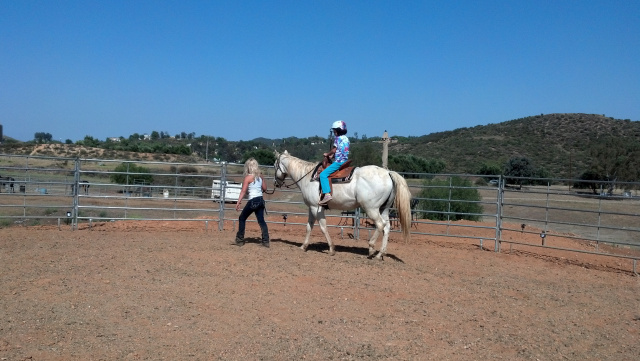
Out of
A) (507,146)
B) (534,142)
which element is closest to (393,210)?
(507,146)

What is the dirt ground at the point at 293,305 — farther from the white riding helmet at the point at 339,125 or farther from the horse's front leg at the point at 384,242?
the white riding helmet at the point at 339,125

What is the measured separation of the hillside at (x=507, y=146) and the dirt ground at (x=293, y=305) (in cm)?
3470

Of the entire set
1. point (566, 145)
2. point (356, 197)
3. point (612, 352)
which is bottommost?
point (612, 352)

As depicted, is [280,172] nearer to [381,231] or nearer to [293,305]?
[381,231]

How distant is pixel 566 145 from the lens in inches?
2164

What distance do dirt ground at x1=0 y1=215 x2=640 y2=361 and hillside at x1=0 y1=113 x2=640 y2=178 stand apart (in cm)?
3470

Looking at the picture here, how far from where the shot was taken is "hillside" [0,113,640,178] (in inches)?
1815

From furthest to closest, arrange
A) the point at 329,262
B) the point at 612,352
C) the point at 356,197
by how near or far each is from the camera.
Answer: the point at 356,197 → the point at 329,262 → the point at 612,352

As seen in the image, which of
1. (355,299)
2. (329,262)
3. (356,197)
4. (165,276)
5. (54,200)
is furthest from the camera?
(54,200)

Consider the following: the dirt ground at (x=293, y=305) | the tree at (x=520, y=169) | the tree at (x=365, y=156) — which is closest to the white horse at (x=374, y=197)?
the dirt ground at (x=293, y=305)

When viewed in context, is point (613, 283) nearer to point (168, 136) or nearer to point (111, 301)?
point (111, 301)

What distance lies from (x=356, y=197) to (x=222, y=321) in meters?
4.09

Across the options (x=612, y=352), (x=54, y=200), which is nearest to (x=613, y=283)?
(x=612, y=352)

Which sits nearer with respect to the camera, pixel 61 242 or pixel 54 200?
pixel 61 242
